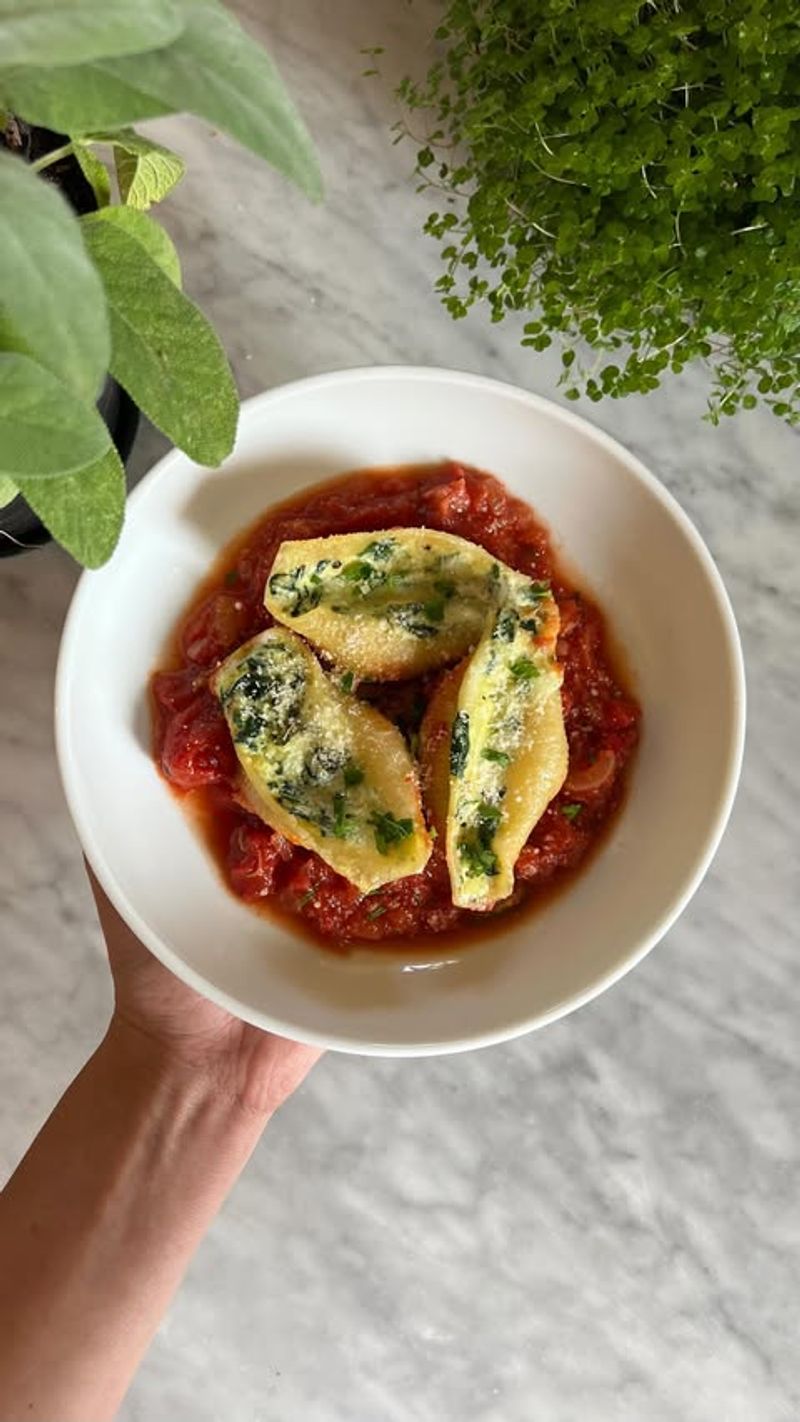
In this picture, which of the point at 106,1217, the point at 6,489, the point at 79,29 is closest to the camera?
the point at 79,29

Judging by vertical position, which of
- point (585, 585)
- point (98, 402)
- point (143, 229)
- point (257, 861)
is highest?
point (143, 229)

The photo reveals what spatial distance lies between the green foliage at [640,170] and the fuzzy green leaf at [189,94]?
633mm

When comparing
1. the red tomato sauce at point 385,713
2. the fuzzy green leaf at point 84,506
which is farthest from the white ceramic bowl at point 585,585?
the fuzzy green leaf at point 84,506

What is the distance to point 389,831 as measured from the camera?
121 centimetres

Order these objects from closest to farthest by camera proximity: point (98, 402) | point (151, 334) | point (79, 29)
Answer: point (79, 29), point (151, 334), point (98, 402)

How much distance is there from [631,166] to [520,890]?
72 centimetres

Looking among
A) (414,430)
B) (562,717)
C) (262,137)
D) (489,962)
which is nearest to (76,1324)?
(489,962)

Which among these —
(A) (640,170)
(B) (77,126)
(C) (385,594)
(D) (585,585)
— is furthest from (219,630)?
(B) (77,126)

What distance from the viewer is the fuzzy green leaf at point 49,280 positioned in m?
0.56

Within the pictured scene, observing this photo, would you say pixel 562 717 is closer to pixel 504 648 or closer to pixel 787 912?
pixel 504 648

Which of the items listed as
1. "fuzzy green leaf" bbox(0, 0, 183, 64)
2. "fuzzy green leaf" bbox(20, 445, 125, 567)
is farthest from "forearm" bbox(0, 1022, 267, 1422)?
"fuzzy green leaf" bbox(0, 0, 183, 64)

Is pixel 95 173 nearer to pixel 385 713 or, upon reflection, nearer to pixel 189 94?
pixel 189 94

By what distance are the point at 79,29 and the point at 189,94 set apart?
0.06 metres

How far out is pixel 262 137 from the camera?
0.56m
